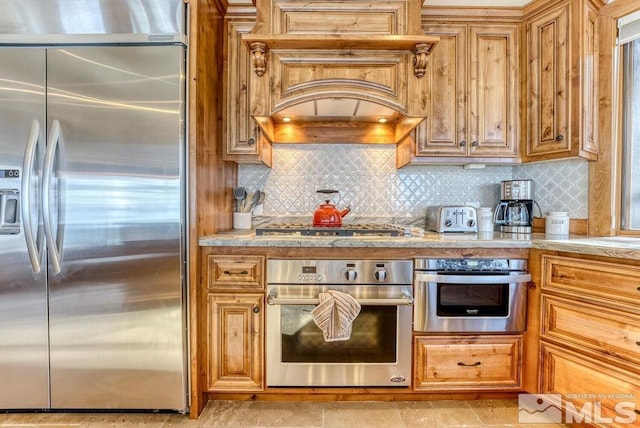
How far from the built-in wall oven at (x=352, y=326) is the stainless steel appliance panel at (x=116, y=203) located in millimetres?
522

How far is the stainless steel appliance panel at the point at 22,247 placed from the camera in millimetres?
1558

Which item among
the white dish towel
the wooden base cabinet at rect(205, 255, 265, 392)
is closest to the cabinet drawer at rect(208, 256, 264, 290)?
the wooden base cabinet at rect(205, 255, 265, 392)

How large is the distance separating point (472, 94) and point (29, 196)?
258 cm

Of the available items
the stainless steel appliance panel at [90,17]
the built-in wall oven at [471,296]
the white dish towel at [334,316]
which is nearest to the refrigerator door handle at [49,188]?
the stainless steel appliance panel at [90,17]

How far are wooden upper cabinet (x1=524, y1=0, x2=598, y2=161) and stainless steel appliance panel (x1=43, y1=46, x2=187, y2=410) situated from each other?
83.5 inches

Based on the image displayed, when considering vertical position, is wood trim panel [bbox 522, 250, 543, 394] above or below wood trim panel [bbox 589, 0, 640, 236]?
below

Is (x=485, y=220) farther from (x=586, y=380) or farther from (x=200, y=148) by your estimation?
(x=200, y=148)

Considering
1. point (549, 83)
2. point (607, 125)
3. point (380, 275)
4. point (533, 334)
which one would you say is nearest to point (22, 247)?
point (380, 275)

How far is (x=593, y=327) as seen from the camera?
147cm

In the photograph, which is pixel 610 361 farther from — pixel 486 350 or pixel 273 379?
pixel 273 379

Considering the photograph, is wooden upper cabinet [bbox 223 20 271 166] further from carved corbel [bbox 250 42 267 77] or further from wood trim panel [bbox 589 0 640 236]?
wood trim panel [bbox 589 0 640 236]

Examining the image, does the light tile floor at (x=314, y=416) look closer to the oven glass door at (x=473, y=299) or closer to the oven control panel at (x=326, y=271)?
the oven glass door at (x=473, y=299)

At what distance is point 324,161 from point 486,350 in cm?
161

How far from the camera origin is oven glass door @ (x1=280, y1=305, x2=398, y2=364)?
1.71 metres
